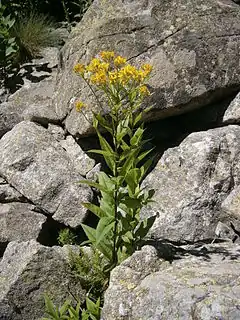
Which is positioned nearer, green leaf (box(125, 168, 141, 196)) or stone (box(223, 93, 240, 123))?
green leaf (box(125, 168, 141, 196))

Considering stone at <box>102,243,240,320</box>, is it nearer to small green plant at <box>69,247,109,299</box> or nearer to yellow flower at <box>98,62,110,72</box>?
small green plant at <box>69,247,109,299</box>

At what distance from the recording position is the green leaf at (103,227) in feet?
14.4

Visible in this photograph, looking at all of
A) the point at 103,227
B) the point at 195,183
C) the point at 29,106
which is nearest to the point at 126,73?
the point at 103,227

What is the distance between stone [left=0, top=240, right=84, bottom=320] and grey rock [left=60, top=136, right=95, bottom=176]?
4.11 ft

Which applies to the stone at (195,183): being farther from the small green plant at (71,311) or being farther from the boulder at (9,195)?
the boulder at (9,195)

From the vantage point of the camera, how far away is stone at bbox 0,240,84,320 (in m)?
4.55

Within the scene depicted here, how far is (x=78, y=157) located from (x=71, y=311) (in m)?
2.05

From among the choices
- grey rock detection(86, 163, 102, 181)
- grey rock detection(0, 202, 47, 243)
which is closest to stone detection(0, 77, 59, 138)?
grey rock detection(86, 163, 102, 181)

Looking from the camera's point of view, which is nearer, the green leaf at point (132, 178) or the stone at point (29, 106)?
the green leaf at point (132, 178)

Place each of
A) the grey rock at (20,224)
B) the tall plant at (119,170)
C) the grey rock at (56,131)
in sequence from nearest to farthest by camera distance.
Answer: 1. the tall plant at (119,170)
2. the grey rock at (20,224)
3. the grey rock at (56,131)

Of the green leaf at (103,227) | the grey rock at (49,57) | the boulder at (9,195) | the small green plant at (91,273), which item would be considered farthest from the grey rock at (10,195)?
the grey rock at (49,57)

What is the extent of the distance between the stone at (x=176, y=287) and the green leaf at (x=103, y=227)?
0.27m

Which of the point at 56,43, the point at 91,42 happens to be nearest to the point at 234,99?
the point at 91,42

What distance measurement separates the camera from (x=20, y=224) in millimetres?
5508
